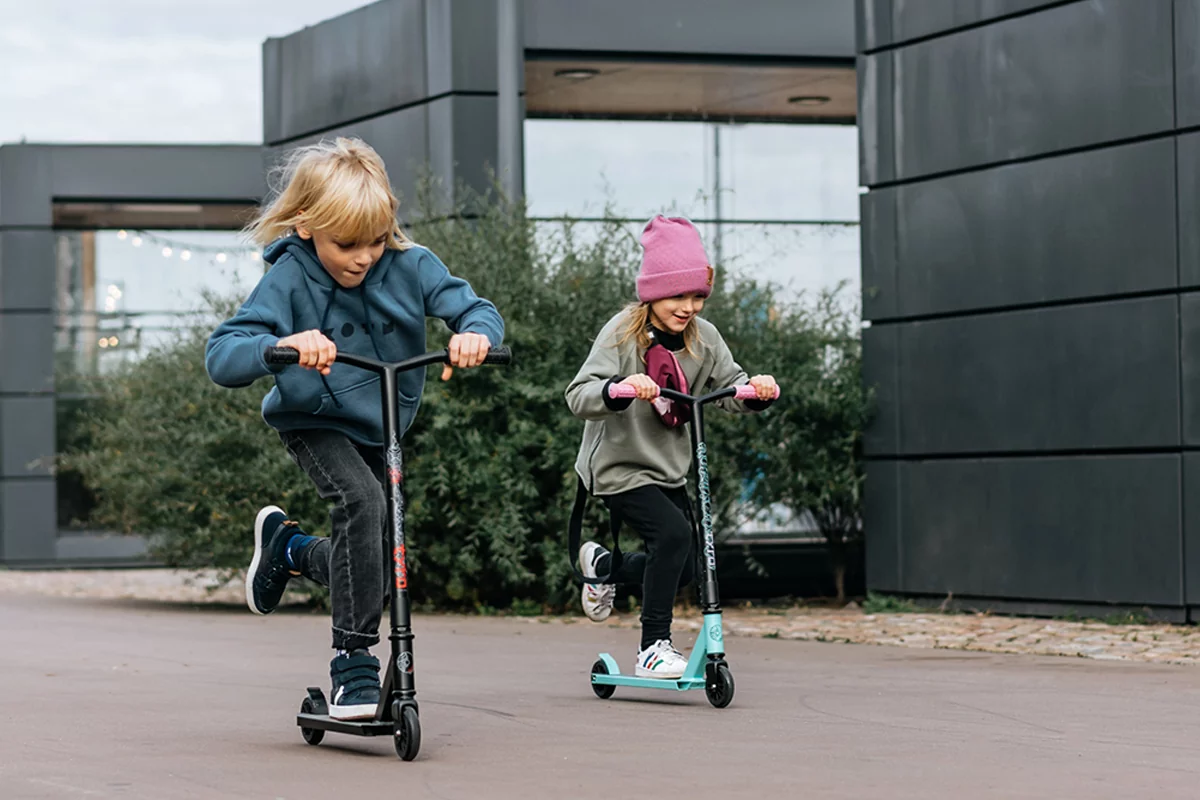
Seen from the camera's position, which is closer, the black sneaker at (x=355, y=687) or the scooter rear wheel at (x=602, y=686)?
the black sneaker at (x=355, y=687)

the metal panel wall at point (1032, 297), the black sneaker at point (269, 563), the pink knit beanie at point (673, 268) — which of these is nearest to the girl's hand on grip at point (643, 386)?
the pink knit beanie at point (673, 268)

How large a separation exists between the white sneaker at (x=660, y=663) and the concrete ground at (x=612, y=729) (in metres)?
0.11

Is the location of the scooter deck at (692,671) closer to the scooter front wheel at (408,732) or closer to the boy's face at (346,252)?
the scooter front wheel at (408,732)

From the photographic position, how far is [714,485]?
12094 millimetres

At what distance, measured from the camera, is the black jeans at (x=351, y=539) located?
525cm

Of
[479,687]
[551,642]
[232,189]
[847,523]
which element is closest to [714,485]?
[847,523]

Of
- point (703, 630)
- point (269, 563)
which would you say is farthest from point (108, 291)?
point (269, 563)

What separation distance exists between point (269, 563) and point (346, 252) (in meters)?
1.04

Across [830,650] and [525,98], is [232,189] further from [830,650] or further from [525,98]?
[830,650]

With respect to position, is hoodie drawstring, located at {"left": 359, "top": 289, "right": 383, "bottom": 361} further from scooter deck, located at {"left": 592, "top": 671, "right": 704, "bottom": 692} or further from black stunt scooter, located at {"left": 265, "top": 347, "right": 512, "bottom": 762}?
scooter deck, located at {"left": 592, "top": 671, "right": 704, "bottom": 692}

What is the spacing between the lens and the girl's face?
6.75 m

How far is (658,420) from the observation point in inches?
271

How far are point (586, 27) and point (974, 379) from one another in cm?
592

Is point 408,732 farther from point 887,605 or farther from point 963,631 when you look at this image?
point 887,605
